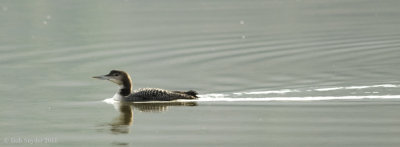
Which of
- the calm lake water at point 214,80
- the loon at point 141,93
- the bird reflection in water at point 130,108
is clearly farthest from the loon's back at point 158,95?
the calm lake water at point 214,80

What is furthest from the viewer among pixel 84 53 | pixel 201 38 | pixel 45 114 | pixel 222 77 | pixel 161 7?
pixel 161 7

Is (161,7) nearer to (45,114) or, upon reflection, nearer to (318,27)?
(318,27)

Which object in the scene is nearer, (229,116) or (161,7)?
(229,116)

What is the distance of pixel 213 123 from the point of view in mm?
16000

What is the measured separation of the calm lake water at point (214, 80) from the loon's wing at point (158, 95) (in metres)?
0.23

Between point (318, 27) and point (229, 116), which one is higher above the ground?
point (318, 27)

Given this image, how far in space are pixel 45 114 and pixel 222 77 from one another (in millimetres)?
5978

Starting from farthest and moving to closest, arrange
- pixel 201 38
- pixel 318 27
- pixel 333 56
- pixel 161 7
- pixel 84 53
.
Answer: pixel 161 7, pixel 318 27, pixel 201 38, pixel 84 53, pixel 333 56

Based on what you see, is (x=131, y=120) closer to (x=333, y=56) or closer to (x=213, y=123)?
(x=213, y=123)

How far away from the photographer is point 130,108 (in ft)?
61.6

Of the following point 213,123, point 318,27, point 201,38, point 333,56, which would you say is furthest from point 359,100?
point 318,27

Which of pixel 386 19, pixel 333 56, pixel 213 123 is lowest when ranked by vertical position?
pixel 213 123

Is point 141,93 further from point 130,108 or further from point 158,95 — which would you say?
point 130,108

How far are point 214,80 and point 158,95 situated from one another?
10.6 feet
